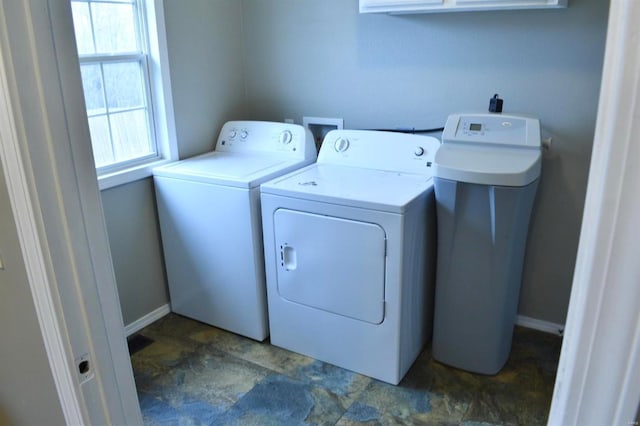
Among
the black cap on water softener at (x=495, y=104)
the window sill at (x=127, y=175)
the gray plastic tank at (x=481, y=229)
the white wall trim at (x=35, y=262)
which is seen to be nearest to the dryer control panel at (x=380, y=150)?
the gray plastic tank at (x=481, y=229)

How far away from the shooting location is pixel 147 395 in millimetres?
2311

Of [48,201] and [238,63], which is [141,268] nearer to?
[238,63]

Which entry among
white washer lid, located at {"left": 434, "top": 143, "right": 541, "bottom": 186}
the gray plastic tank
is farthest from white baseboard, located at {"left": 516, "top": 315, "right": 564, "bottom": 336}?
white washer lid, located at {"left": 434, "top": 143, "right": 541, "bottom": 186}

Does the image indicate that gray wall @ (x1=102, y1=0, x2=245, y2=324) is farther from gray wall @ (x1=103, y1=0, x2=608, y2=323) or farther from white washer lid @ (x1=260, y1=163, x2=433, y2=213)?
white washer lid @ (x1=260, y1=163, x2=433, y2=213)

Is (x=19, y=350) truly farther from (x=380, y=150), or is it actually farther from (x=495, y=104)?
(x=495, y=104)

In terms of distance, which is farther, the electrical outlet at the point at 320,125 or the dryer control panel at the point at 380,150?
the electrical outlet at the point at 320,125

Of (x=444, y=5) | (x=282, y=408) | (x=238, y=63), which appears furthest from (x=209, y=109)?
(x=282, y=408)

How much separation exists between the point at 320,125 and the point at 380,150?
60cm

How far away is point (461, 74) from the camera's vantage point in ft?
8.33

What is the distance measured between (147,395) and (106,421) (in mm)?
1291

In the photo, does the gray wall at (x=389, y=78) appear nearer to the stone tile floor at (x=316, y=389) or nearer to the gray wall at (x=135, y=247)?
the gray wall at (x=135, y=247)

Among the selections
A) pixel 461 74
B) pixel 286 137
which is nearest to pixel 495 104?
pixel 461 74

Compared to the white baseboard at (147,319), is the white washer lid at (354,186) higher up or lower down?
higher up

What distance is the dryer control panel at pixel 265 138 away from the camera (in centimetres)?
283
